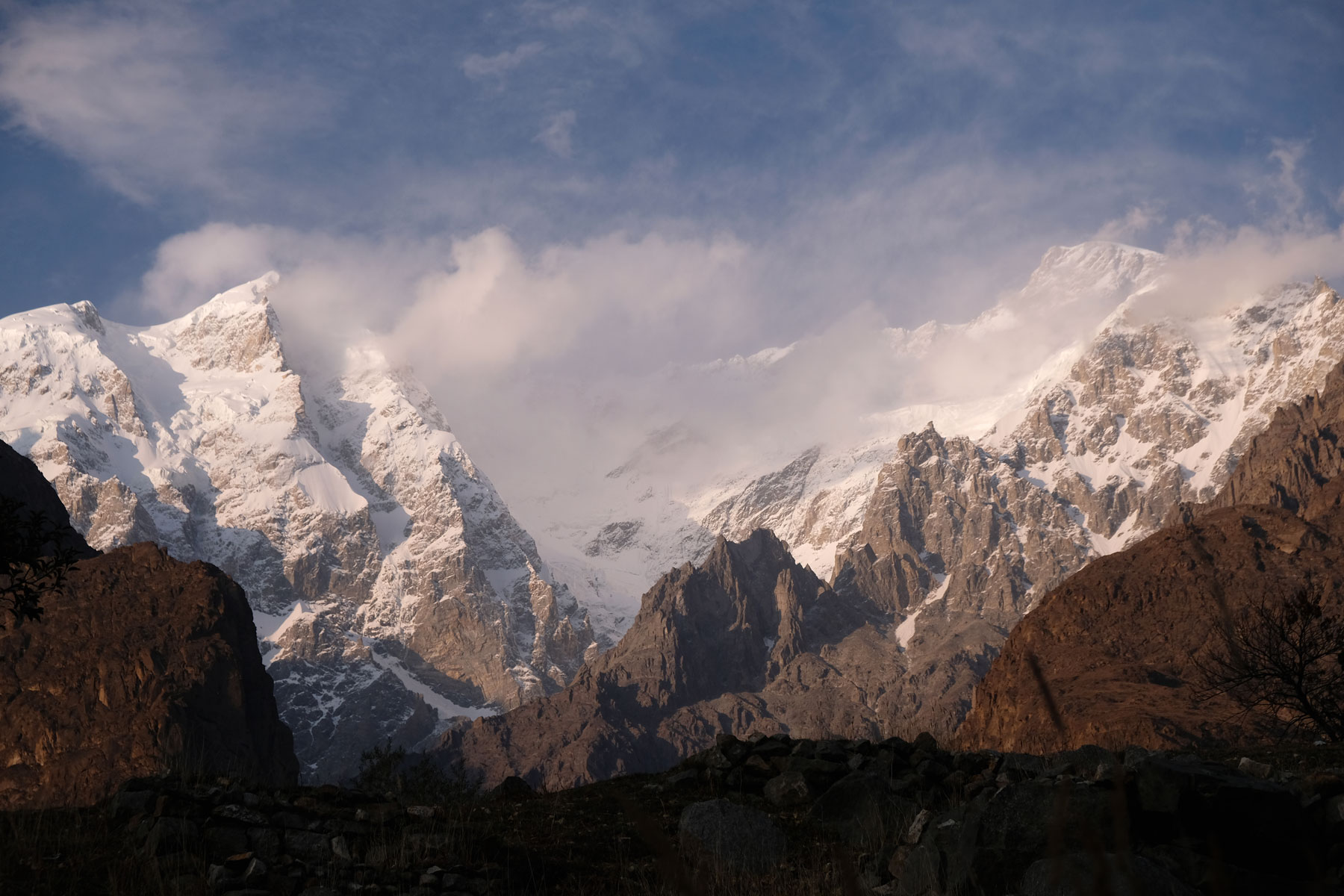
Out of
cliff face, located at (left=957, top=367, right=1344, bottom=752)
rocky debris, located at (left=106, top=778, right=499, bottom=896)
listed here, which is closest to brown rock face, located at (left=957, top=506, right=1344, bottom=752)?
cliff face, located at (left=957, top=367, right=1344, bottom=752)

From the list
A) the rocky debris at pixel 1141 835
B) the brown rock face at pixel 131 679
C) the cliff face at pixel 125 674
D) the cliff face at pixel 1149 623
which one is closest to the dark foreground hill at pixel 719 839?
the rocky debris at pixel 1141 835

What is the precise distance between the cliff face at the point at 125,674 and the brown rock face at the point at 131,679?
6.2 inches

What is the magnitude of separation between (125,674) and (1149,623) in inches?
4958

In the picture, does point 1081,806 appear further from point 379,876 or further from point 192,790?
point 192,790

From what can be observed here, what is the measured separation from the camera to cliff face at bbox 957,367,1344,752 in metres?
90.4

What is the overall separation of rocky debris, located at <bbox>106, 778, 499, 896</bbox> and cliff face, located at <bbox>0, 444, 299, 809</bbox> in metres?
101

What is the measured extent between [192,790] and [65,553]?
9.54 m

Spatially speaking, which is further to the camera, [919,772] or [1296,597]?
[1296,597]

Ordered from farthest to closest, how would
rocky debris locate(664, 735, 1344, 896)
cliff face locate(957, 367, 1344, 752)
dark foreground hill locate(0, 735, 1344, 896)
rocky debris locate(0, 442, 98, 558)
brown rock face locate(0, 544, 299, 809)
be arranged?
rocky debris locate(0, 442, 98, 558), brown rock face locate(0, 544, 299, 809), cliff face locate(957, 367, 1344, 752), dark foreground hill locate(0, 735, 1344, 896), rocky debris locate(664, 735, 1344, 896)

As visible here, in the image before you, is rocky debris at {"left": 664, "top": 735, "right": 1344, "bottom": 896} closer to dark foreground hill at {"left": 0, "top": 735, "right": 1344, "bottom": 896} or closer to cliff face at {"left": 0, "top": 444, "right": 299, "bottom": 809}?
dark foreground hill at {"left": 0, "top": 735, "right": 1344, "bottom": 896}

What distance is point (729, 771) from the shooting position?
63.4ft

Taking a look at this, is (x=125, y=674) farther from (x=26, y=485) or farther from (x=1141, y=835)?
(x=1141, y=835)

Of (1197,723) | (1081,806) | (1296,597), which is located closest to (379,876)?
(1081,806)

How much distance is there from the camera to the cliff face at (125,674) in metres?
114
